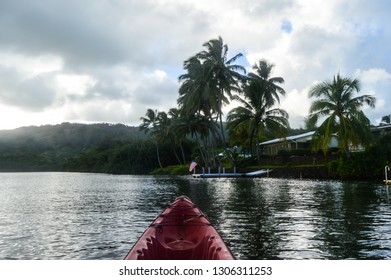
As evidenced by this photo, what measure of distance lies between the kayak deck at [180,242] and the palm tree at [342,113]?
2416cm

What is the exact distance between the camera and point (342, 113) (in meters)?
30.5

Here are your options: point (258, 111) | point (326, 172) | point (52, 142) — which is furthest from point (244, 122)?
point (52, 142)

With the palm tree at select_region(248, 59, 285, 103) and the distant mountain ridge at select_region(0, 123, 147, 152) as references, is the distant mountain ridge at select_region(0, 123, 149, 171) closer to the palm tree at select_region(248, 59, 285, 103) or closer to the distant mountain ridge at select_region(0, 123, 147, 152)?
the distant mountain ridge at select_region(0, 123, 147, 152)

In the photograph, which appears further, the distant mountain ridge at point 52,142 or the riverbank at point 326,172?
the distant mountain ridge at point 52,142

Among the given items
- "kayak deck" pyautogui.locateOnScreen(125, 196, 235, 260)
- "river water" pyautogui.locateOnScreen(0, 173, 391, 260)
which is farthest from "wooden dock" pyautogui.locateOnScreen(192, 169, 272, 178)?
"kayak deck" pyautogui.locateOnScreen(125, 196, 235, 260)

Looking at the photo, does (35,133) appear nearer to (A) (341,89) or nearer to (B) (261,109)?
(B) (261,109)

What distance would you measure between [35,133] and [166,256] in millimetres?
163937

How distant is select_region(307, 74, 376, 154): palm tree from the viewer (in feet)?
96.6

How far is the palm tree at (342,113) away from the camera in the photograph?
1160 inches

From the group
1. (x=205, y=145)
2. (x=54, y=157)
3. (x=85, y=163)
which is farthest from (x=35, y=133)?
(x=205, y=145)

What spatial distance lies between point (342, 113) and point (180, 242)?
2679cm

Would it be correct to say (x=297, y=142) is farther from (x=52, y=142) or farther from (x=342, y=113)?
(x=52, y=142)

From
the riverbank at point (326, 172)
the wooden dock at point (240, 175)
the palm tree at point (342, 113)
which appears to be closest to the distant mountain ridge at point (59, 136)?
the wooden dock at point (240, 175)

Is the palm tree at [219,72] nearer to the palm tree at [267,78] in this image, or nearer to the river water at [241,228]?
the palm tree at [267,78]
